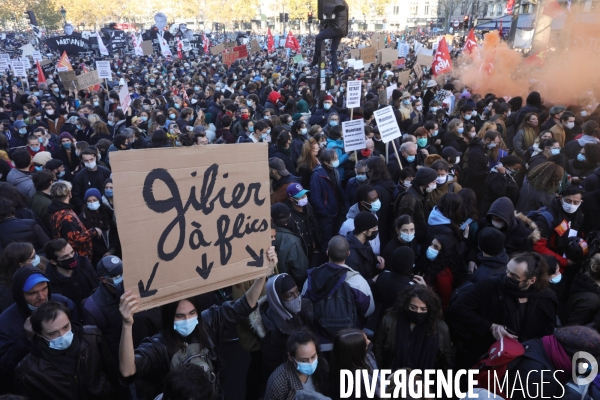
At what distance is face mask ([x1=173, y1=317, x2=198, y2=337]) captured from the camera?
2.66 m

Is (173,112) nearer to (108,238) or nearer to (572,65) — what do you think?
(108,238)

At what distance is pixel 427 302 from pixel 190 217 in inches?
66.1

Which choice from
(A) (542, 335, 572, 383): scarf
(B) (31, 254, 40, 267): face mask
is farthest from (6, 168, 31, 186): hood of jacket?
(A) (542, 335, 572, 383): scarf

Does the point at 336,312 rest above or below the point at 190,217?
below

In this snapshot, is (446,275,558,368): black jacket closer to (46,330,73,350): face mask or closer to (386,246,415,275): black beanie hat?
(386,246,415,275): black beanie hat

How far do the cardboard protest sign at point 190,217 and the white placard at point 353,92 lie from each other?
5.33 m

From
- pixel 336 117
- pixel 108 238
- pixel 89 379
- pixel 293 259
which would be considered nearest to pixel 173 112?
pixel 336 117

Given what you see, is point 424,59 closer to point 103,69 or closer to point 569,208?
point 103,69

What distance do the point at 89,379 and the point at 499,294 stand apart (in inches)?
111

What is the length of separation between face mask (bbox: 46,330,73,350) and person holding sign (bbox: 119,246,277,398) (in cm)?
39

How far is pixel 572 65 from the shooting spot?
16.1m

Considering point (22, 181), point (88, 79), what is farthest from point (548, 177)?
point (88, 79)

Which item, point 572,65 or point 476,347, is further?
point 572,65

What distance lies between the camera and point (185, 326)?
2670 mm
